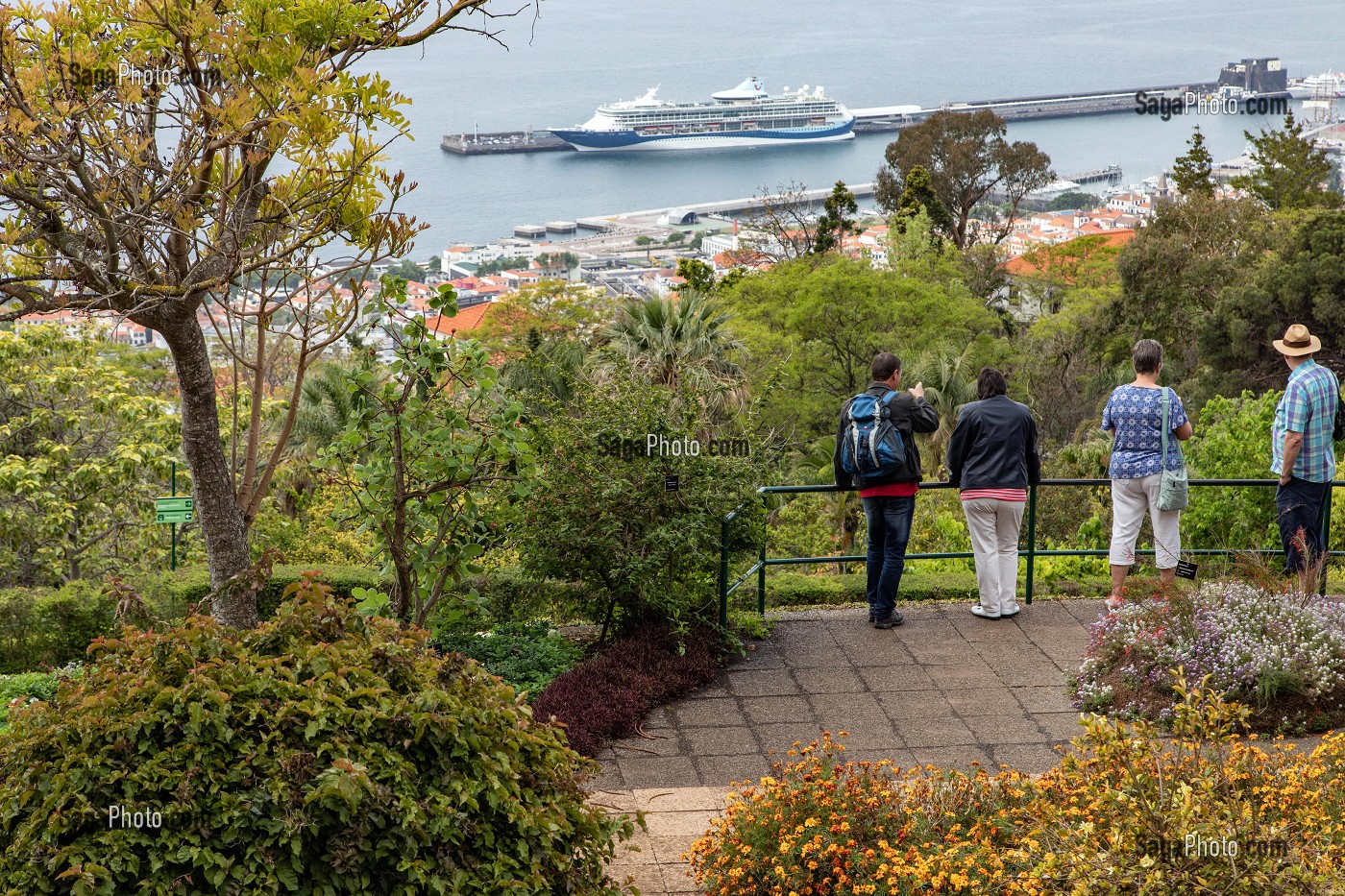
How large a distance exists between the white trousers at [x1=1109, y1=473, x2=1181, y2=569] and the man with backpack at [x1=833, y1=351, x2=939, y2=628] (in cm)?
114

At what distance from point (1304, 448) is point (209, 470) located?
570 cm

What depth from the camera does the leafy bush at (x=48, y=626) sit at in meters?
8.40

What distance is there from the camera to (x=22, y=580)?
1298cm

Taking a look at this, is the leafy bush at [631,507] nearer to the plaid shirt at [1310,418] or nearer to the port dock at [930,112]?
the plaid shirt at [1310,418]

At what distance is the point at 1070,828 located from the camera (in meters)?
3.89

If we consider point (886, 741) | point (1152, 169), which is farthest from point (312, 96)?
point (1152, 169)

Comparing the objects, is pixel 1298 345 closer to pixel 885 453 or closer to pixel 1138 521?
pixel 1138 521

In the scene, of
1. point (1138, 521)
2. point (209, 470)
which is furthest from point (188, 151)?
point (1138, 521)

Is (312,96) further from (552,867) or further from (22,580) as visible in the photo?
(22,580)

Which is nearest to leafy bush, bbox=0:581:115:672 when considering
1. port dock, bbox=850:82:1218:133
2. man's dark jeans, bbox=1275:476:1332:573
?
man's dark jeans, bbox=1275:476:1332:573

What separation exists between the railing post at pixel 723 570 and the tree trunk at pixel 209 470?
241cm

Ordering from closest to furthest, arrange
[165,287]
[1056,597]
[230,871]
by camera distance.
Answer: [230,871]
[165,287]
[1056,597]

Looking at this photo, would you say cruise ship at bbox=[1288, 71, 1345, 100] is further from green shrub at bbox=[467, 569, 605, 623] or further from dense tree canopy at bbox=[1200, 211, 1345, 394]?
green shrub at bbox=[467, 569, 605, 623]

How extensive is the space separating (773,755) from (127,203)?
12.1ft
